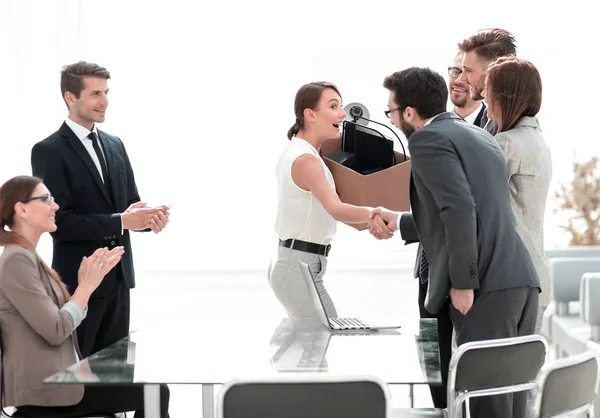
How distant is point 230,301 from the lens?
617 cm

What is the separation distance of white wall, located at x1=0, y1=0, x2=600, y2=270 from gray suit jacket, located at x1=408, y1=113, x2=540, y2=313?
3.39 meters

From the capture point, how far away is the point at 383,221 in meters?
3.43

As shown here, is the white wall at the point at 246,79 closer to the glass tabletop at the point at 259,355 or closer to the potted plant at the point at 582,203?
the potted plant at the point at 582,203

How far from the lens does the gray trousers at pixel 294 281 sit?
338 cm

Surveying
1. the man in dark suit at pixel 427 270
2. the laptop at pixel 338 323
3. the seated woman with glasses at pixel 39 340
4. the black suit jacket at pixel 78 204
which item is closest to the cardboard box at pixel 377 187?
the man in dark suit at pixel 427 270

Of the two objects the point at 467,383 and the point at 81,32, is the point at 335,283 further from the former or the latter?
the point at 467,383

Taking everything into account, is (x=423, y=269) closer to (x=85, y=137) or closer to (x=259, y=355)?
(x=259, y=355)

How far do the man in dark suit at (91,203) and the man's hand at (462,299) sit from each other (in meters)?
1.51

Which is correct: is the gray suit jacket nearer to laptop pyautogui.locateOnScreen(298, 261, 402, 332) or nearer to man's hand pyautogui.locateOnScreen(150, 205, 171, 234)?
laptop pyautogui.locateOnScreen(298, 261, 402, 332)

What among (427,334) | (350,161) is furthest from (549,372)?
(350,161)

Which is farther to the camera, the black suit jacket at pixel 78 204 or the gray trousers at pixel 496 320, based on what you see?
the black suit jacket at pixel 78 204

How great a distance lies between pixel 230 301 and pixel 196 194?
80cm

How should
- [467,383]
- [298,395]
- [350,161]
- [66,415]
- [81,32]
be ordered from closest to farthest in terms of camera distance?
[298,395] < [467,383] < [66,415] < [350,161] < [81,32]

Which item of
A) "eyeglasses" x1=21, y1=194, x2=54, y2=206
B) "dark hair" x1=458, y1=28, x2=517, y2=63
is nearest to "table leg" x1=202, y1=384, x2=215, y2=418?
"eyeglasses" x1=21, y1=194, x2=54, y2=206
